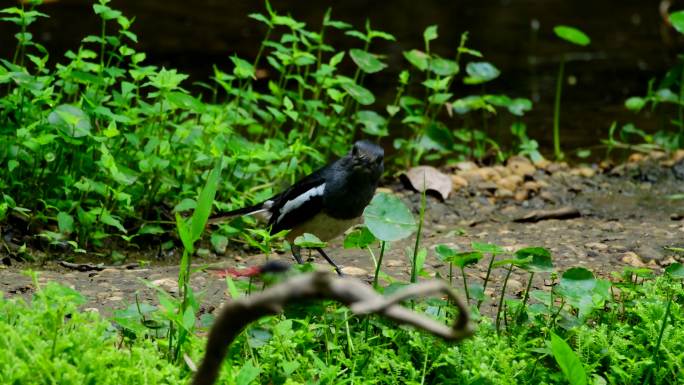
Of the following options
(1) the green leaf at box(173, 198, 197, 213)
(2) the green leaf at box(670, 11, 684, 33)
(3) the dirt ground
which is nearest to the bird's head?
(3) the dirt ground

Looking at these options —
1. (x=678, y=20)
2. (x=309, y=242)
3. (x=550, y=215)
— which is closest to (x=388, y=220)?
(x=309, y=242)

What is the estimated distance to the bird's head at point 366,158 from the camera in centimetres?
469

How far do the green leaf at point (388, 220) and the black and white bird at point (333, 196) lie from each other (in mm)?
1047

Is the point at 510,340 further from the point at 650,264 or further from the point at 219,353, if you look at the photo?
the point at 219,353

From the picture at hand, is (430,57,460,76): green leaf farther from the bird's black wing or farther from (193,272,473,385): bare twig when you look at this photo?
(193,272,473,385): bare twig

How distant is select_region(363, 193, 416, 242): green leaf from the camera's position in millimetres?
3537

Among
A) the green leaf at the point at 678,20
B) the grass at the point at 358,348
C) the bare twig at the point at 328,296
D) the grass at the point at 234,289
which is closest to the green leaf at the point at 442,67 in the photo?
the grass at the point at 234,289

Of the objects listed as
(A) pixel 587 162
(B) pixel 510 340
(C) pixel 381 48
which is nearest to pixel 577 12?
(C) pixel 381 48

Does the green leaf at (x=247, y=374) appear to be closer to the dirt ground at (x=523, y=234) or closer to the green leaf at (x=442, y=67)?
the dirt ground at (x=523, y=234)

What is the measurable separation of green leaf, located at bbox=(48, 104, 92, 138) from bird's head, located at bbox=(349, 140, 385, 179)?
47.7 inches

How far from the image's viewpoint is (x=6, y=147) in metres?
4.68

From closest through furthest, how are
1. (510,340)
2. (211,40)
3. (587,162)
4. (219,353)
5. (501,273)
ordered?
(219,353)
(510,340)
(501,273)
(587,162)
(211,40)

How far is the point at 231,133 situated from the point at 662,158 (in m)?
3.02

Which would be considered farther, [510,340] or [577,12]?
[577,12]
